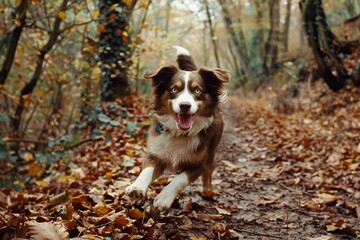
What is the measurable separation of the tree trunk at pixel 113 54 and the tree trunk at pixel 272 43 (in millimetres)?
12645

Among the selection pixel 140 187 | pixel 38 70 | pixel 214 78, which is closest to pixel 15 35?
pixel 38 70

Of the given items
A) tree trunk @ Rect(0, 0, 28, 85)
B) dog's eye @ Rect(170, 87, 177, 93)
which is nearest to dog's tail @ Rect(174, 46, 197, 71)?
dog's eye @ Rect(170, 87, 177, 93)

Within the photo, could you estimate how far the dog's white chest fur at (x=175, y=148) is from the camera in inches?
154

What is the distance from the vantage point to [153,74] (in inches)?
158

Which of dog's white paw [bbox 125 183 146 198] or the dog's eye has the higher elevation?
the dog's eye

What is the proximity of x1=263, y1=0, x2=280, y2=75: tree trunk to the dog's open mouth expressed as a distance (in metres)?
17.9

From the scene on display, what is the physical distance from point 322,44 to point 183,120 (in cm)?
751

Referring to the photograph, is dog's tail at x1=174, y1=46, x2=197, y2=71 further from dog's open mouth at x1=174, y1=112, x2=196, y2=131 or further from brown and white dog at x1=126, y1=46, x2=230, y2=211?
dog's open mouth at x1=174, y1=112, x2=196, y2=131

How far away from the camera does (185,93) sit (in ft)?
12.5

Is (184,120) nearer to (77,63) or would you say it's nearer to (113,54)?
(113,54)

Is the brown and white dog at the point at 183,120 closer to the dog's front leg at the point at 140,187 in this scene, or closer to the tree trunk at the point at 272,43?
the dog's front leg at the point at 140,187

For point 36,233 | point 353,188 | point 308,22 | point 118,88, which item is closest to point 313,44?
point 308,22

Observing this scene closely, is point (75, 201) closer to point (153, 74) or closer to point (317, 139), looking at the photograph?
point (153, 74)

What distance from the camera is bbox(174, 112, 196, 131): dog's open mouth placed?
147 inches
